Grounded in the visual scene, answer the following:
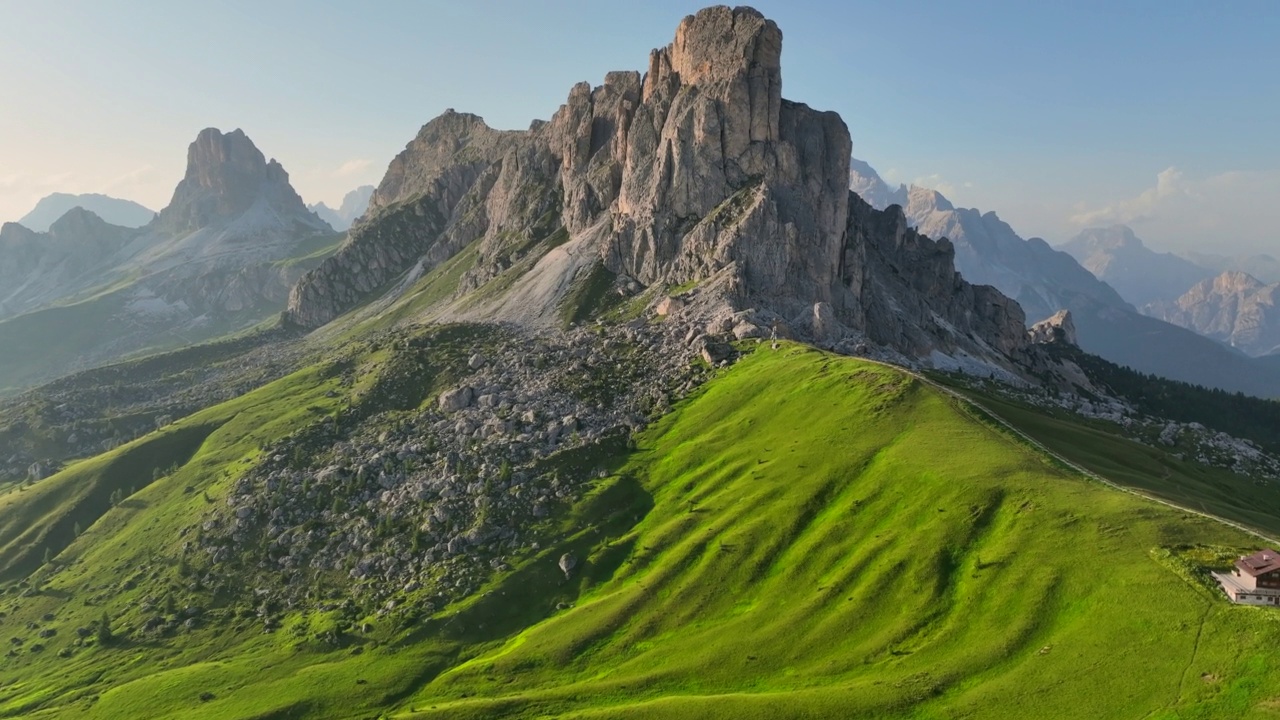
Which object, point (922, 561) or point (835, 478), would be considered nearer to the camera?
point (922, 561)

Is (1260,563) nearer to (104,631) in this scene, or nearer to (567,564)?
(567,564)

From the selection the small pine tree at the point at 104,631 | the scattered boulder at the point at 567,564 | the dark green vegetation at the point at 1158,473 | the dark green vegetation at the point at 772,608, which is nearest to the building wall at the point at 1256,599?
the dark green vegetation at the point at 772,608

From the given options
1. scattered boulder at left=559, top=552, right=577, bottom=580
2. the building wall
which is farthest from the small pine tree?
the building wall

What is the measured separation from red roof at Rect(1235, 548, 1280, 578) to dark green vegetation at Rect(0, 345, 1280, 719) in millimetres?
4155

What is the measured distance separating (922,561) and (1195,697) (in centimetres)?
3726

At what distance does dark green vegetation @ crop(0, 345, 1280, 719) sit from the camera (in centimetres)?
7488

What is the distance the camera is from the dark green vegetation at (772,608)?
74875mm

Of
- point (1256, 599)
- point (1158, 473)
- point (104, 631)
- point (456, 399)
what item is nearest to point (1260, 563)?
point (1256, 599)

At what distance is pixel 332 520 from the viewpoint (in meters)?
158

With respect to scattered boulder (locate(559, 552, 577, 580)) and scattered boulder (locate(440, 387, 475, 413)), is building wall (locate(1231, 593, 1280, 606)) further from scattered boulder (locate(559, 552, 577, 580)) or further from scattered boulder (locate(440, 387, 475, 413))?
scattered boulder (locate(440, 387, 475, 413))

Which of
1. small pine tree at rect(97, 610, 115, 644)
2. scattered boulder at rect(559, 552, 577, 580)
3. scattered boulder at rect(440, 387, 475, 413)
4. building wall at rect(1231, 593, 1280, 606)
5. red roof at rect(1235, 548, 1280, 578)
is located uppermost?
scattered boulder at rect(440, 387, 475, 413)

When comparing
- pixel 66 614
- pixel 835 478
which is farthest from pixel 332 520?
pixel 835 478

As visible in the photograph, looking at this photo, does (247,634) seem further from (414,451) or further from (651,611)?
(651,611)

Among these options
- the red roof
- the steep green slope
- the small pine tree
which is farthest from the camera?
the small pine tree
